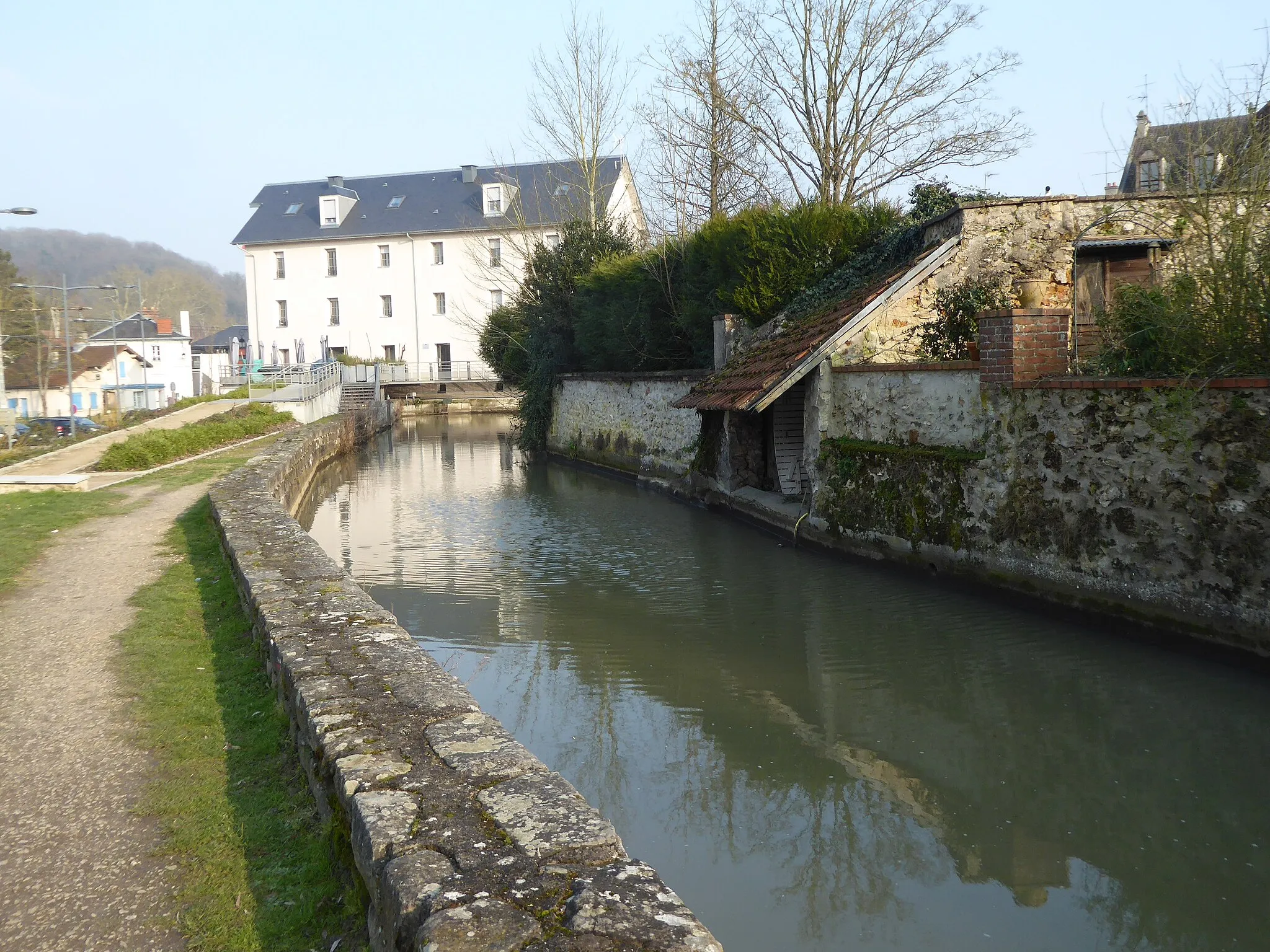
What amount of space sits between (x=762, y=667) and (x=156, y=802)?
14.9ft

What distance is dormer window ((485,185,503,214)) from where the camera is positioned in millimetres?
51312

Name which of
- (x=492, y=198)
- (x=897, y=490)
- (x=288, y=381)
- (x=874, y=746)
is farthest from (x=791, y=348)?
(x=492, y=198)

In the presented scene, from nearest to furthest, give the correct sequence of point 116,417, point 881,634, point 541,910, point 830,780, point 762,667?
point 541,910
point 830,780
point 762,667
point 881,634
point 116,417

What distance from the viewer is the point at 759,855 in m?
4.86

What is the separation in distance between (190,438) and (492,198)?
32619mm

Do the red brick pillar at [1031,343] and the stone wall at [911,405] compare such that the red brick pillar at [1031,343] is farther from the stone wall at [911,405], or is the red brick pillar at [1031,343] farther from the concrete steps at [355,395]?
the concrete steps at [355,395]

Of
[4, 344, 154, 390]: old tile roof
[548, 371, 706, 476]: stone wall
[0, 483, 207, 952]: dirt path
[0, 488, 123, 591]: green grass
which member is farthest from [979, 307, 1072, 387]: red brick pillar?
[4, 344, 154, 390]: old tile roof

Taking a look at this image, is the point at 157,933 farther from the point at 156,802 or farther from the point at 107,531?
the point at 107,531

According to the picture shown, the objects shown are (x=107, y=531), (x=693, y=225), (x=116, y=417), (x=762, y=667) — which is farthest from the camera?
(x=116, y=417)

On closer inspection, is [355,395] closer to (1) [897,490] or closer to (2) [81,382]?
(2) [81,382]

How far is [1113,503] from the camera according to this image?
8.16 metres

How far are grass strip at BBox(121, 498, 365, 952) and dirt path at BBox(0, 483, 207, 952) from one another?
11cm

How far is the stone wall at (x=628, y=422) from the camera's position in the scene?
1822 centimetres

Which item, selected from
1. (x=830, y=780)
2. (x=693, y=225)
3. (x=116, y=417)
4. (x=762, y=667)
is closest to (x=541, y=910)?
(x=830, y=780)
